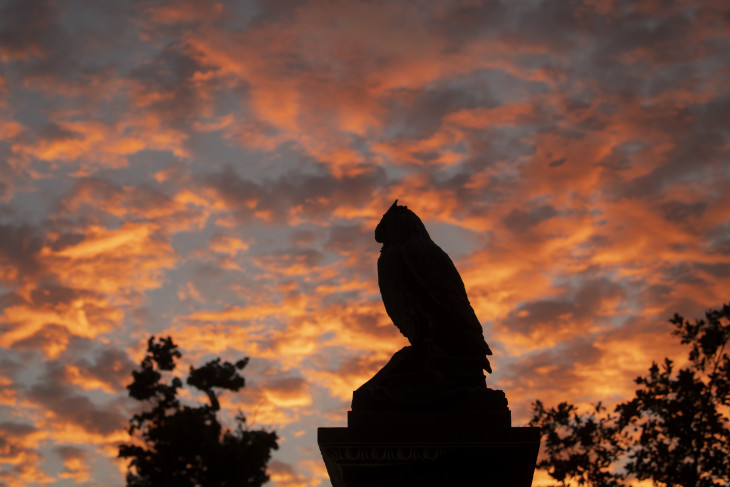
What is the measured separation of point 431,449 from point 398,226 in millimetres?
2310

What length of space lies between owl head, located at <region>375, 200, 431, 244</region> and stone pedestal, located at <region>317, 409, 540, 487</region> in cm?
190

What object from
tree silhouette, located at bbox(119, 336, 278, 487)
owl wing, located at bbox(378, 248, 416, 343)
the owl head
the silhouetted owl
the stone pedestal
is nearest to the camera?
the stone pedestal

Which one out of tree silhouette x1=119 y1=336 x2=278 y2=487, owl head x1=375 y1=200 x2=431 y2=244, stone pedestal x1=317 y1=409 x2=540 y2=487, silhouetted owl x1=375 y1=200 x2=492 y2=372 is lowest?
stone pedestal x1=317 y1=409 x2=540 y2=487

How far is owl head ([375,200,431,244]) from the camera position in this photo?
7949 millimetres

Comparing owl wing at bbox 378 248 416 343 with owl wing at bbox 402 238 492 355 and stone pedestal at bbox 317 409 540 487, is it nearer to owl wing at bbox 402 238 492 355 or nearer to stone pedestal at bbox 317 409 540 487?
owl wing at bbox 402 238 492 355

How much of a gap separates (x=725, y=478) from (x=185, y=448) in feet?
67.5

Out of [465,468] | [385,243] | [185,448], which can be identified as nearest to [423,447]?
[465,468]

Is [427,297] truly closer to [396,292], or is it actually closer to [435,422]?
[396,292]

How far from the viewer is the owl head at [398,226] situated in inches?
313

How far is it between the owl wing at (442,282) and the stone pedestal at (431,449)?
88 centimetres

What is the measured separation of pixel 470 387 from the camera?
6840mm

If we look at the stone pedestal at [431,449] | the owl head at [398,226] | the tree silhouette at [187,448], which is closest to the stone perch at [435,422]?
the stone pedestal at [431,449]

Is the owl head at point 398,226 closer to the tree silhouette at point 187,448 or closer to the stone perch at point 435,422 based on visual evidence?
the stone perch at point 435,422

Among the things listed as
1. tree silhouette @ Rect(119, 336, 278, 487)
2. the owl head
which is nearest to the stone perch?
the owl head
